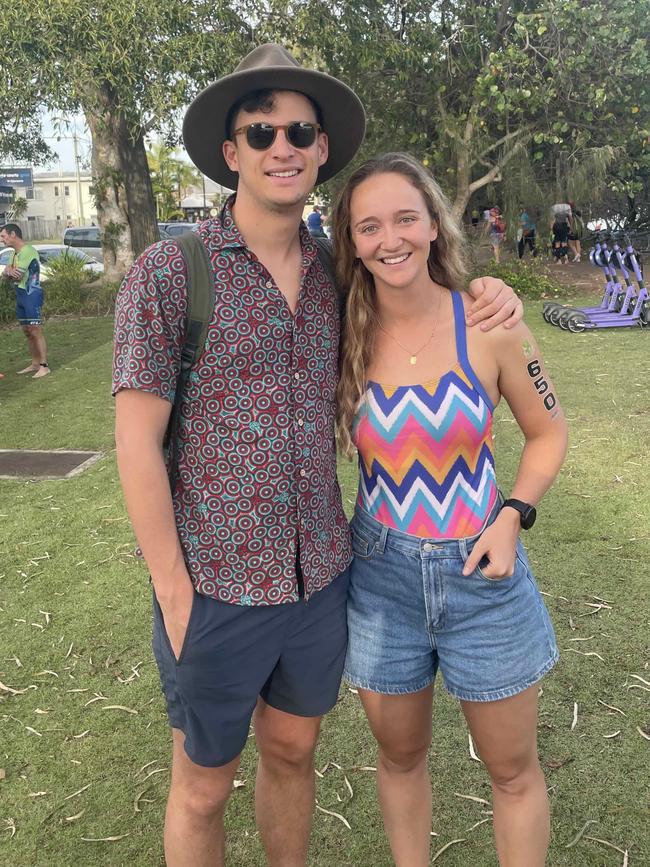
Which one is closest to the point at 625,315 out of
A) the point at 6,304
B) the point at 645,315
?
the point at 645,315

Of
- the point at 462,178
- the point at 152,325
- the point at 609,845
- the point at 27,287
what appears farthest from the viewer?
the point at 462,178

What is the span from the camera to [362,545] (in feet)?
6.81

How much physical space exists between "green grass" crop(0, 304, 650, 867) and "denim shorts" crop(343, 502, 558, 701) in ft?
2.90

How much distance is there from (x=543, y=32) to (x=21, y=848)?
46.5ft

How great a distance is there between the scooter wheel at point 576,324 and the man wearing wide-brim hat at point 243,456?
992cm

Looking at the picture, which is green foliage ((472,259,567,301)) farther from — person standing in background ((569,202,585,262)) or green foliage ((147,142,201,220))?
green foliage ((147,142,201,220))


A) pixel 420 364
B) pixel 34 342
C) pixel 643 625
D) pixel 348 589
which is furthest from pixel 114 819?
pixel 34 342

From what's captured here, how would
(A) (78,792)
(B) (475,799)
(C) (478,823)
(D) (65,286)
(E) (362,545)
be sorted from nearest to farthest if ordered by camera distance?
1. (E) (362,545)
2. (C) (478,823)
3. (B) (475,799)
4. (A) (78,792)
5. (D) (65,286)

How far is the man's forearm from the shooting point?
1758mm

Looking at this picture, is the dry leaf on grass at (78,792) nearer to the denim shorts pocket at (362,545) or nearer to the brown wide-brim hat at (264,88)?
the denim shorts pocket at (362,545)

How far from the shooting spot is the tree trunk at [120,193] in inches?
607

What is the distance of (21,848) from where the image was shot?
8.51ft

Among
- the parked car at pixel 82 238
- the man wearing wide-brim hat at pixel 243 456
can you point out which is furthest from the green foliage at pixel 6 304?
the man wearing wide-brim hat at pixel 243 456

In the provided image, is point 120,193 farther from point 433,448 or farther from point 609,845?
point 609,845
